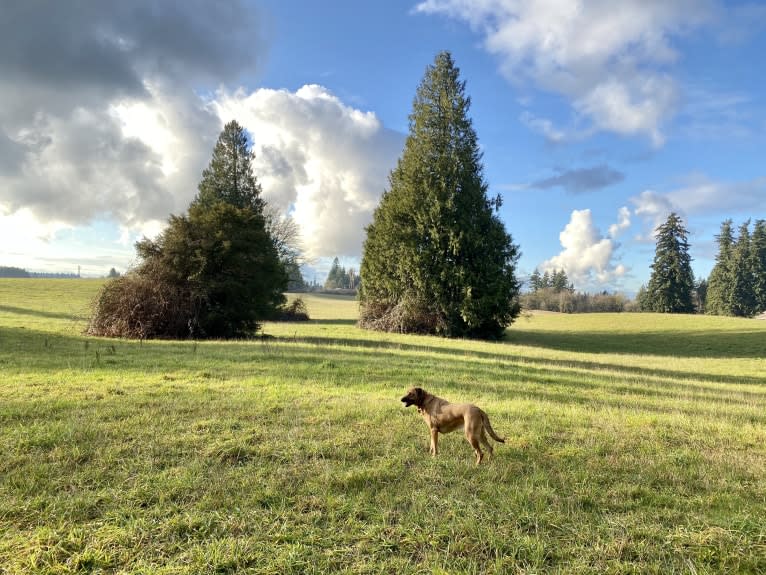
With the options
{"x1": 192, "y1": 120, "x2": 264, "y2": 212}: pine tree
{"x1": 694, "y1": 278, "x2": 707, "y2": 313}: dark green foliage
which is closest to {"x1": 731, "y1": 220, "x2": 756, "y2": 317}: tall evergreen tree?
{"x1": 694, "y1": 278, "x2": 707, "y2": 313}: dark green foliage

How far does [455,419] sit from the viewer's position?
489 centimetres

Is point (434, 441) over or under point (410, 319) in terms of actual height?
under

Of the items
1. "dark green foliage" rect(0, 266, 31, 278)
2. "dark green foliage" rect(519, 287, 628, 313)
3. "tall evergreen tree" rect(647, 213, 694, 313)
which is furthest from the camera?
"dark green foliage" rect(0, 266, 31, 278)

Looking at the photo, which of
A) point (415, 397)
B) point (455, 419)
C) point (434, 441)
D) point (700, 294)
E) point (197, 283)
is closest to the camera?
point (455, 419)

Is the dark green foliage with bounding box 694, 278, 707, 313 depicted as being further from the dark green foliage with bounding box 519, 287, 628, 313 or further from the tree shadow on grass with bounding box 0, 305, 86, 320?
the tree shadow on grass with bounding box 0, 305, 86, 320

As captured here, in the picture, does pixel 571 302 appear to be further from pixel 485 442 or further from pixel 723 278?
pixel 485 442

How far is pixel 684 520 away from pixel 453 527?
84.3 inches

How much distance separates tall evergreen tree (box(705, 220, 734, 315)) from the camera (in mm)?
65438

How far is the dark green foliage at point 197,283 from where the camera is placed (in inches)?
771

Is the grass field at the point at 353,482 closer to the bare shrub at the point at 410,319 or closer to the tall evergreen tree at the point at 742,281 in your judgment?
the bare shrub at the point at 410,319

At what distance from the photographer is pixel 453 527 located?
11.2 ft

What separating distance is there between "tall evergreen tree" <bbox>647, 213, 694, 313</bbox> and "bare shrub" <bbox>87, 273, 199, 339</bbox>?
217 ft

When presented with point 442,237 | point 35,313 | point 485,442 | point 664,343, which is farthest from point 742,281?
point 35,313

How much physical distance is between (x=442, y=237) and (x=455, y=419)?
25682 mm
